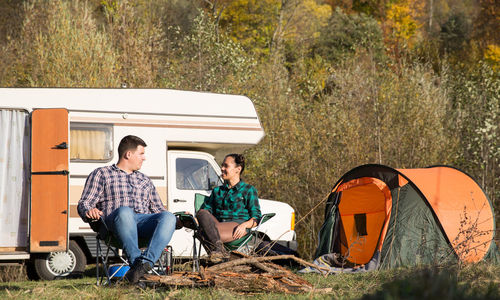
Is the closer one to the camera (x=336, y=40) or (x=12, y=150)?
(x=12, y=150)

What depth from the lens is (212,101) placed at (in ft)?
31.7

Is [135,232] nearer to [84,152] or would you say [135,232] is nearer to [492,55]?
[84,152]

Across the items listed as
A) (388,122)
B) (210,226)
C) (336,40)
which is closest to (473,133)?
(388,122)

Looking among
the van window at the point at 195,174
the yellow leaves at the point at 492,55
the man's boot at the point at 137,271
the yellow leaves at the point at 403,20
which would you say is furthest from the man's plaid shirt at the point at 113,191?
the yellow leaves at the point at 403,20

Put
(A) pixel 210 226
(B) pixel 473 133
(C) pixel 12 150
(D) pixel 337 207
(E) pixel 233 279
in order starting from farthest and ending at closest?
(B) pixel 473 133 < (D) pixel 337 207 < (C) pixel 12 150 < (A) pixel 210 226 < (E) pixel 233 279

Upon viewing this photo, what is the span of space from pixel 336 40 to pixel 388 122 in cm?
1679

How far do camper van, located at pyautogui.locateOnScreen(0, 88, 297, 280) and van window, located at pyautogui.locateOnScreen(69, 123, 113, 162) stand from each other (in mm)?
14

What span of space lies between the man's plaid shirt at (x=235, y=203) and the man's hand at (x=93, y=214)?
4.86 ft

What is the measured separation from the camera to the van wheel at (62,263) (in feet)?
28.4

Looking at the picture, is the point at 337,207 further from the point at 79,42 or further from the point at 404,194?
the point at 79,42

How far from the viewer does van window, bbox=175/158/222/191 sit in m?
9.28

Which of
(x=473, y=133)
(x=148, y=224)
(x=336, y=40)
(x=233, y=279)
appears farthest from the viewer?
(x=336, y=40)

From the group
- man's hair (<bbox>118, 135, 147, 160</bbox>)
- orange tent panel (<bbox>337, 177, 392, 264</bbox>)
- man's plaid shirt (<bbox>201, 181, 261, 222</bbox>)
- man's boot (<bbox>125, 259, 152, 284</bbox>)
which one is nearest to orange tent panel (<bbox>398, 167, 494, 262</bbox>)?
orange tent panel (<bbox>337, 177, 392, 264</bbox>)

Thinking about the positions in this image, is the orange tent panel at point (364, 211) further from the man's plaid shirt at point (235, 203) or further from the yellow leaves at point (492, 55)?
the yellow leaves at point (492, 55)
